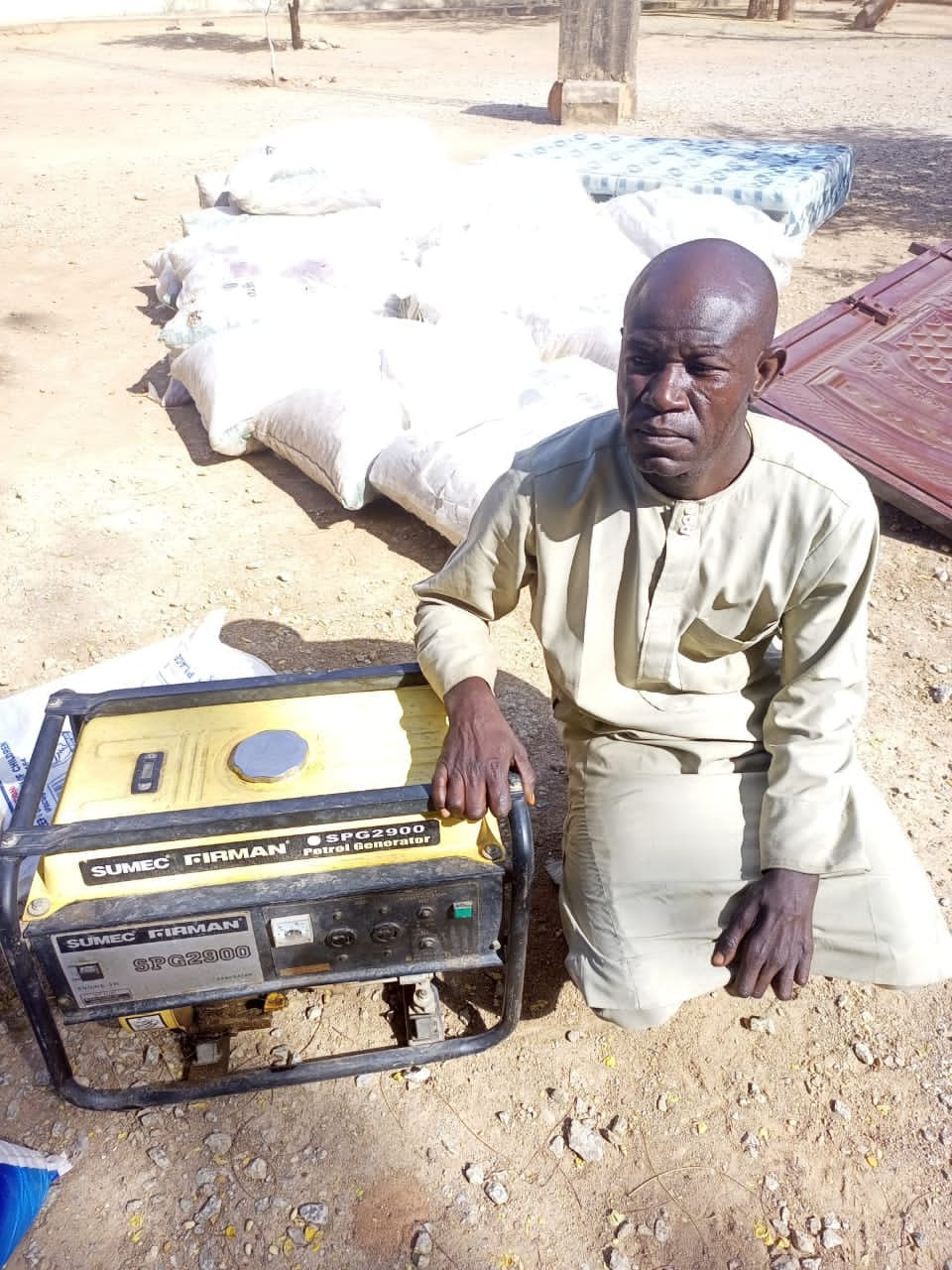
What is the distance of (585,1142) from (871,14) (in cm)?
1875

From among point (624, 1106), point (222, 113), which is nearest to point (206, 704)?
point (624, 1106)

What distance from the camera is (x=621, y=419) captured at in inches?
63.8

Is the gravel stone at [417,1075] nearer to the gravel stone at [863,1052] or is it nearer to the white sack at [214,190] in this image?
the gravel stone at [863,1052]

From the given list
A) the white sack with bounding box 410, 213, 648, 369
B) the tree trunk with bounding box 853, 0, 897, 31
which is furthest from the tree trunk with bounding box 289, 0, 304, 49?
the white sack with bounding box 410, 213, 648, 369

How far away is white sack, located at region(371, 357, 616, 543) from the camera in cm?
306

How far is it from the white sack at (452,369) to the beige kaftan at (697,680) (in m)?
1.57

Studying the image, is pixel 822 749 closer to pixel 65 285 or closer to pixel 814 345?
pixel 814 345

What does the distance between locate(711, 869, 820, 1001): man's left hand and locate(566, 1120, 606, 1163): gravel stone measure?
0.39 meters

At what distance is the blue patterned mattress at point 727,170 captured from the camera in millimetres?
5887

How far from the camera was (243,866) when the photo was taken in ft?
4.96

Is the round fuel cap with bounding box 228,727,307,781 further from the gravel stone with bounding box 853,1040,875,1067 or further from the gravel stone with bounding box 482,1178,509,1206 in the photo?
the gravel stone with bounding box 853,1040,875,1067

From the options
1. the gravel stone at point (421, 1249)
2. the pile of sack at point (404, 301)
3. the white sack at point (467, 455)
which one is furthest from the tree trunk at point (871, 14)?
the gravel stone at point (421, 1249)

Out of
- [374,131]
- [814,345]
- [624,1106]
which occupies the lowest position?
[624,1106]

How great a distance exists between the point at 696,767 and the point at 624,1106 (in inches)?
25.4
